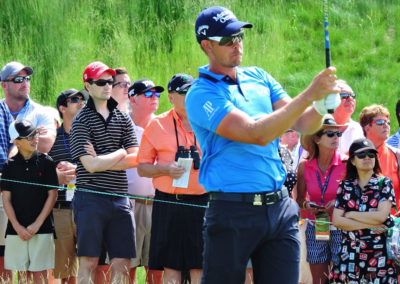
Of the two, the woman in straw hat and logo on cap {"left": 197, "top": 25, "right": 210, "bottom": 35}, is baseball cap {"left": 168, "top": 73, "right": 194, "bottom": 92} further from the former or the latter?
logo on cap {"left": 197, "top": 25, "right": 210, "bottom": 35}

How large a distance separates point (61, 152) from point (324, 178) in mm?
2699

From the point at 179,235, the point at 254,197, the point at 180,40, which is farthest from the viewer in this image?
the point at 180,40

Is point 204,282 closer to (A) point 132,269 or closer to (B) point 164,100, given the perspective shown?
(A) point 132,269

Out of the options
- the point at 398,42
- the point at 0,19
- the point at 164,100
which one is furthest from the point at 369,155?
A: the point at 0,19

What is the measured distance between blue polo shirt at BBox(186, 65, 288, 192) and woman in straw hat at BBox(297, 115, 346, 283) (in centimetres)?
268

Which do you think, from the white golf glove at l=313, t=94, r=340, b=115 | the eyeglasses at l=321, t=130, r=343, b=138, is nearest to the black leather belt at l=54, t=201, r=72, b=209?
the eyeglasses at l=321, t=130, r=343, b=138

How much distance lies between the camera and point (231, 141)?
4309 millimetres

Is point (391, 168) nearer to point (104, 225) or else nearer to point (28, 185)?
point (104, 225)

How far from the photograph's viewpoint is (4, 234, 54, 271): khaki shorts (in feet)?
24.6

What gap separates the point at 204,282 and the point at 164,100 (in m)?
7.75

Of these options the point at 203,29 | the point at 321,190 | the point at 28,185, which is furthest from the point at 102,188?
the point at 203,29

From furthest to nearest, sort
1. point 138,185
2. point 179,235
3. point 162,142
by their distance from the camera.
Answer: point 138,185 < point 162,142 < point 179,235

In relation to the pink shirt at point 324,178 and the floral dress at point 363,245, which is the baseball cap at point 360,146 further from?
the pink shirt at point 324,178

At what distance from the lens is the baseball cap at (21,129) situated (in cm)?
743
